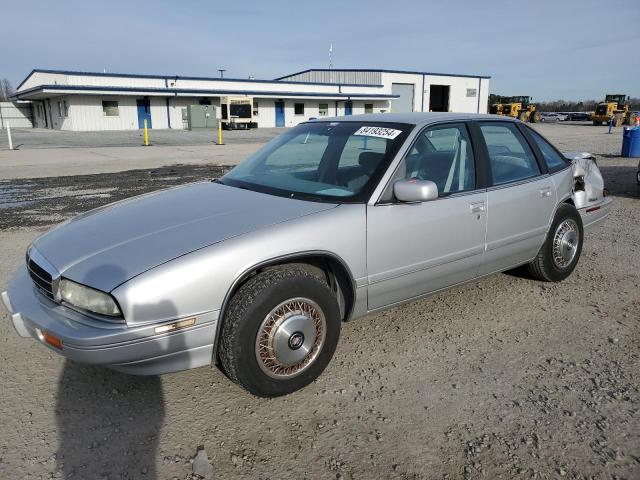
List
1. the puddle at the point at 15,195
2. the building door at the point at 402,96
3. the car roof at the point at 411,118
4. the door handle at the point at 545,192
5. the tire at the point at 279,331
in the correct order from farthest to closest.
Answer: the building door at the point at 402,96
the puddle at the point at 15,195
the door handle at the point at 545,192
the car roof at the point at 411,118
the tire at the point at 279,331

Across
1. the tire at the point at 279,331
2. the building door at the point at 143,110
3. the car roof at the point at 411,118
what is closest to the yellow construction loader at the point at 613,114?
the building door at the point at 143,110

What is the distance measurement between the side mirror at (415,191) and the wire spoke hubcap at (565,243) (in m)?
2.09

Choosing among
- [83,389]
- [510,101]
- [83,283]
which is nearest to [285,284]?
[83,283]

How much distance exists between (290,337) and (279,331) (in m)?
0.08

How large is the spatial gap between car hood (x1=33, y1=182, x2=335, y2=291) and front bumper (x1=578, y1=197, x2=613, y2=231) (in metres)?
3.27

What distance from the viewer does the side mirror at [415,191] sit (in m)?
3.15

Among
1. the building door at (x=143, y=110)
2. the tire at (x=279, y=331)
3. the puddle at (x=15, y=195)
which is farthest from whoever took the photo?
the building door at (x=143, y=110)

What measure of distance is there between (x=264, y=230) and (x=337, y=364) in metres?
1.12

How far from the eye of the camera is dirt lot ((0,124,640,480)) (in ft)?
8.08

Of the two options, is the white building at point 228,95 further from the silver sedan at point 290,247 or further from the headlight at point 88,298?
the headlight at point 88,298

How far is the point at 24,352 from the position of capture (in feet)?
11.7

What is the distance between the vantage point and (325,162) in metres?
3.89

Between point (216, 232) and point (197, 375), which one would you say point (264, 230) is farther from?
point (197, 375)

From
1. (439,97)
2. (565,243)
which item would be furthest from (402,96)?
(565,243)
